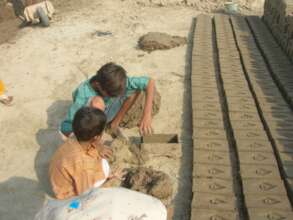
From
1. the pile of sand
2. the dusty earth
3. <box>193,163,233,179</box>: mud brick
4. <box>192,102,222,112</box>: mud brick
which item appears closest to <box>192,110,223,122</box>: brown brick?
<box>192,102,222,112</box>: mud brick

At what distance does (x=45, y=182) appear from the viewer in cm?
417

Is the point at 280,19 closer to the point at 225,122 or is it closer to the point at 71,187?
the point at 225,122

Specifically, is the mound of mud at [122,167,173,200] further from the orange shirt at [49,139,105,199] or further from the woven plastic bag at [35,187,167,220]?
the woven plastic bag at [35,187,167,220]

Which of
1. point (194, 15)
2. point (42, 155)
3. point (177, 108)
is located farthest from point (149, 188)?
point (194, 15)

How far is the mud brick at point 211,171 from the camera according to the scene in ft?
13.1

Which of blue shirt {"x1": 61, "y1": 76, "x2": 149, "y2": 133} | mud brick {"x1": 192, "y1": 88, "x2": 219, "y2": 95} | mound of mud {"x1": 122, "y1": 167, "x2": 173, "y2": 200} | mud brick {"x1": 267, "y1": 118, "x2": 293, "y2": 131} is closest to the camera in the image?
mound of mud {"x1": 122, "y1": 167, "x2": 173, "y2": 200}

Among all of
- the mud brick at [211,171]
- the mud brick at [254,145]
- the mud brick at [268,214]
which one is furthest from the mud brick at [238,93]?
the mud brick at [268,214]

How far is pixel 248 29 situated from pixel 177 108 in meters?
3.88

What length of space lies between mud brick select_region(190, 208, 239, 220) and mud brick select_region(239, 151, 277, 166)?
79cm

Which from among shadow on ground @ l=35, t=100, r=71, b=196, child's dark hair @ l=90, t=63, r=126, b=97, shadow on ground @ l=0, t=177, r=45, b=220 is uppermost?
child's dark hair @ l=90, t=63, r=126, b=97

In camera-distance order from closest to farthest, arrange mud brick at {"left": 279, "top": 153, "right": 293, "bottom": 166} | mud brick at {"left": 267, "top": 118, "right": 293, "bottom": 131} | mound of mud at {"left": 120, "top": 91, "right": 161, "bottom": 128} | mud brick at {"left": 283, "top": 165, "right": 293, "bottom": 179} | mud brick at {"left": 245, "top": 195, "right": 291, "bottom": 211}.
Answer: mud brick at {"left": 245, "top": 195, "right": 291, "bottom": 211} < mud brick at {"left": 283, "top": 165, "right": 293, "bottom": 179} < mud brick at {"left": 279, "top": 153, "right": 293, "bottom": 166} < mud brick at {"left": 267, "top": 118, "right": 293, "bottom": 131} < mound of mud at {"left": 120, "top": 91, "right": 161, "bottom": 128}

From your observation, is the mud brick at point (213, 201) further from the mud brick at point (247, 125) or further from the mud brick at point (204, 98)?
the mud brick at point (204, 98)

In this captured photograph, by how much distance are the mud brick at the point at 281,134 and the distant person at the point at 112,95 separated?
1587mm

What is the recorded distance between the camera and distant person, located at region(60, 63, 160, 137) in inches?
156
